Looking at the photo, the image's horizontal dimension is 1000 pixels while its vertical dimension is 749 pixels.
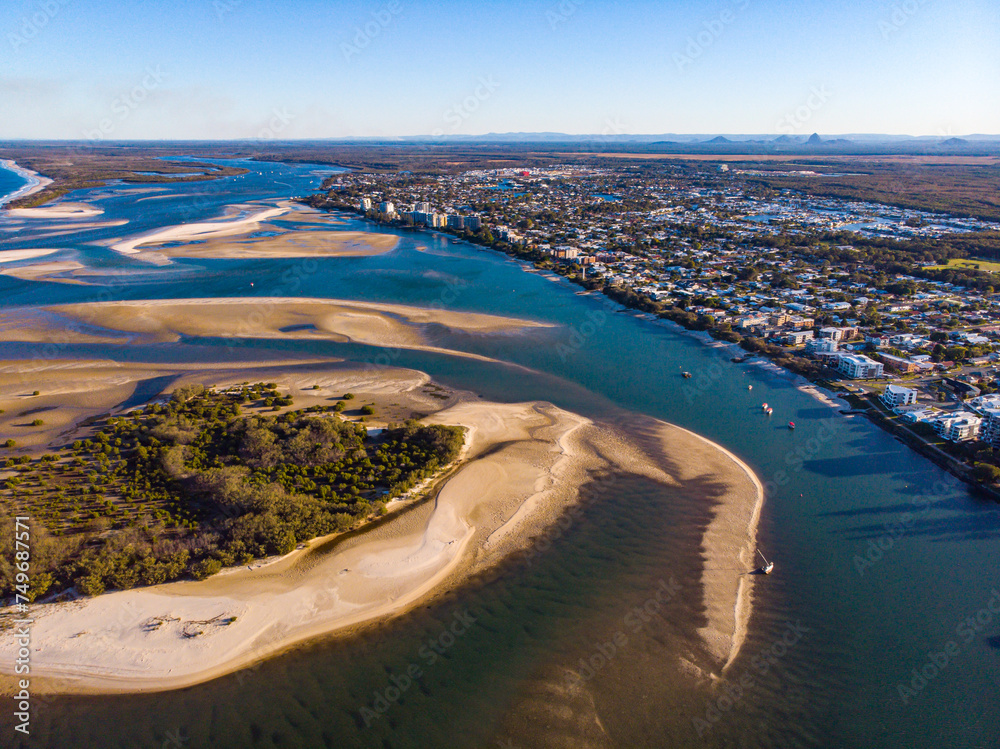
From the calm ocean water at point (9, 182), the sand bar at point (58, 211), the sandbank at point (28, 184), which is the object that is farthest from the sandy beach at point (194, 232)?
the calm ocean water at point (9, 182)

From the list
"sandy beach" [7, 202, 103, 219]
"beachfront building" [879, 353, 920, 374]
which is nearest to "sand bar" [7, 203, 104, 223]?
"sandy beach" [7, 202, 103, 219]

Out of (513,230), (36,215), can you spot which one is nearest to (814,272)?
(513,230)

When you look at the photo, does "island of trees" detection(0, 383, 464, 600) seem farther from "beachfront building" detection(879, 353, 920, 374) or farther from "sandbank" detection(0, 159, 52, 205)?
"sandbank" detection(0, 159, 52, 205)

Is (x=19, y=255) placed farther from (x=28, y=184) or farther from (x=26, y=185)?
(x=28, y=184)

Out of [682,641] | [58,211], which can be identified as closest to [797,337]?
[682,641]

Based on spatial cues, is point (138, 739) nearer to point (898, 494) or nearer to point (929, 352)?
point (898, 494)

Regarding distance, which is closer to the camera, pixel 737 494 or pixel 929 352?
pixel 737 494
